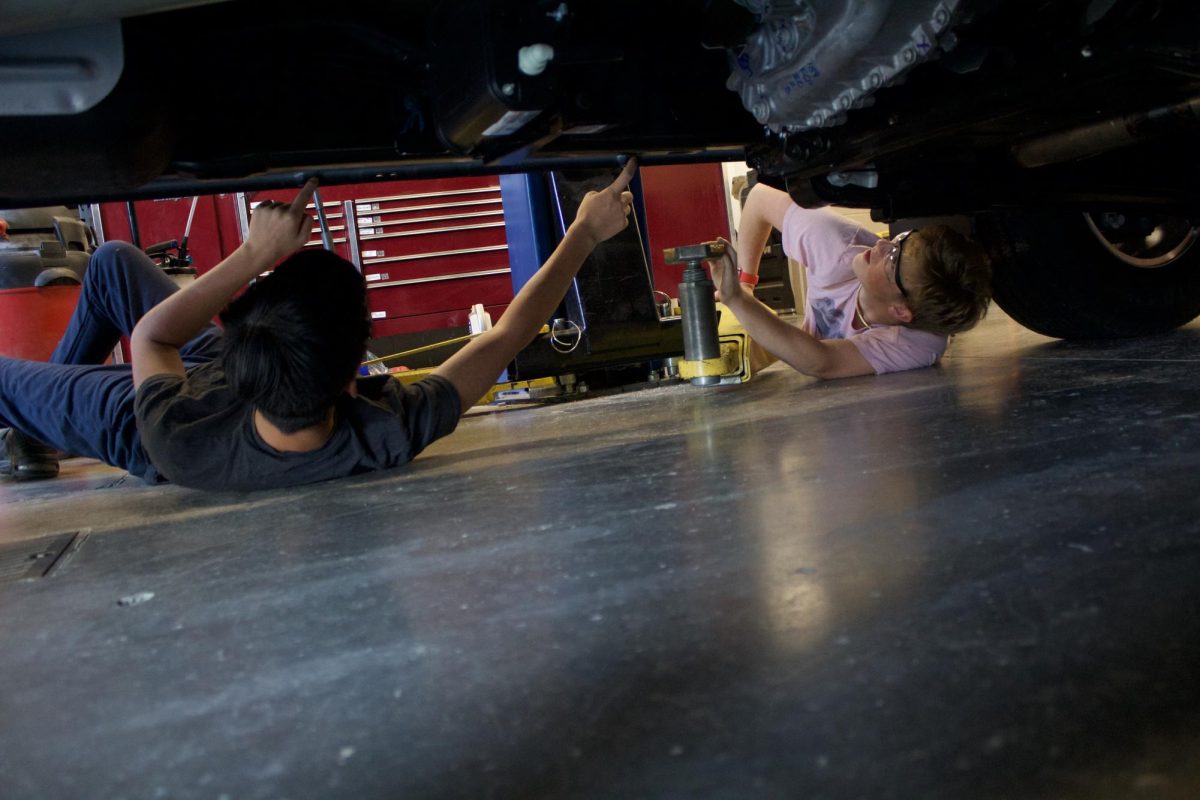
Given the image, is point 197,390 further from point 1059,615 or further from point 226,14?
point 1059,615

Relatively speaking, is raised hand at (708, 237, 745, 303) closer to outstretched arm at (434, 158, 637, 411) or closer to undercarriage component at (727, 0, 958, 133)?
outstretched arm at (434, 158, 637, 411)

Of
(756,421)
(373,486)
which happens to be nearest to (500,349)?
(373,486)

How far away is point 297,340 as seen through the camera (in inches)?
59.6

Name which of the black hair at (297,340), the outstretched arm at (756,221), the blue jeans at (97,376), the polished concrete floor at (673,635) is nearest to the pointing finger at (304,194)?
the black hair at (297,340)

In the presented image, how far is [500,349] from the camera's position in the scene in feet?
6.36

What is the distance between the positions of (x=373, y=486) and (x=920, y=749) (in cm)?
131

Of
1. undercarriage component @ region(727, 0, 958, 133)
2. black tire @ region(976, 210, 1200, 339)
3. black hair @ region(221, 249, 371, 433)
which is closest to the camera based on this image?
undercarriage component @ region(727, 0, 958, 133)

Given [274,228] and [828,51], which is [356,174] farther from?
[828,51]

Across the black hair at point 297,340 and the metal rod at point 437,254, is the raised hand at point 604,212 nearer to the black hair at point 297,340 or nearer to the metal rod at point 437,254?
the black hair at point 297,340

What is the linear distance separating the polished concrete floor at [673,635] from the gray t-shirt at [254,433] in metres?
0.28

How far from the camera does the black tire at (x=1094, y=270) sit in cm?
243

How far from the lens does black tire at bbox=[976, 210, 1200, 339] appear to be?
243 cm

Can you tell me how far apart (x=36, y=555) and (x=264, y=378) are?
0.42 m

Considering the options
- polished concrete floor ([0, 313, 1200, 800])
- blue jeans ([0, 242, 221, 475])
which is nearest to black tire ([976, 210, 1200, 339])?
polished concrete floor ([0, 313, 1200, 800])
